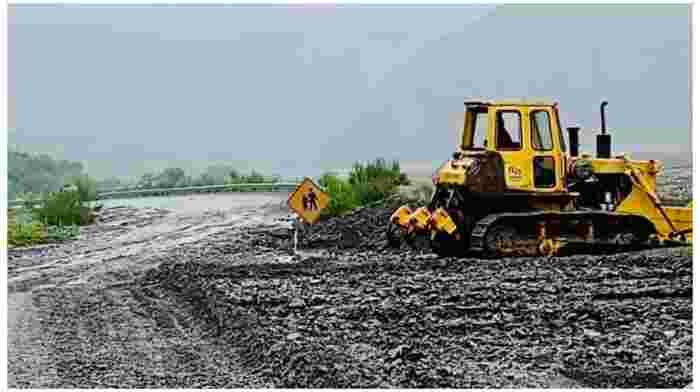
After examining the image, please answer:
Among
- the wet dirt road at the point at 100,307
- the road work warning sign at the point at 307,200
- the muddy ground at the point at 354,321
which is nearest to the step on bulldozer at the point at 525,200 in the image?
the muddy ground at the point at 354,321

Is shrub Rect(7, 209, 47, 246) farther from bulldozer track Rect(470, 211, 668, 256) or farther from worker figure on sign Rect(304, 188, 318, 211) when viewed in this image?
bulldozer track Rect(470, 211, 668, 256)

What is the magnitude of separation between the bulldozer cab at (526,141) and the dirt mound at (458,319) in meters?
1.73

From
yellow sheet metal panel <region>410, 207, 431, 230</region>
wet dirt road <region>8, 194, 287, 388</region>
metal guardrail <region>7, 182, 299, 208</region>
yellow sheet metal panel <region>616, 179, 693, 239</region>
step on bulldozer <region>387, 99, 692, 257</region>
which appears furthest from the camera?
metal guardrail <region>7, 182, 299, 208</region>

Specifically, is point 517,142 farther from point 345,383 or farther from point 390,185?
point 390,185

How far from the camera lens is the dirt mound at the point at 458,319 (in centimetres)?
990

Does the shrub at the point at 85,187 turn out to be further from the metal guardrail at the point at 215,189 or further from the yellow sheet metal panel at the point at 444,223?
the yellow sheet metal panel at the point at 444,223

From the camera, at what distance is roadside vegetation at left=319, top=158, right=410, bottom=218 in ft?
86.8

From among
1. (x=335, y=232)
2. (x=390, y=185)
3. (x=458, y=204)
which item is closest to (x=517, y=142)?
(x=458, y=204)

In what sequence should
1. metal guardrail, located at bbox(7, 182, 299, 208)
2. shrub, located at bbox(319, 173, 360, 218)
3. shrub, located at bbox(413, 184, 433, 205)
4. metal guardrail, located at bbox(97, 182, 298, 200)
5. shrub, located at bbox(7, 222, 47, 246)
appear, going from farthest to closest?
metal guardrail, located at bbox(97, 182, 298, 200) < metal guardrail, located at bbox(7, 182, 299, 208) < shrub, located at bbox(413, 184, 433, 205) < shrub, located at bbox(319, 173, 360, 218) < shrub, located at bbox(7, 222, 47, 246)

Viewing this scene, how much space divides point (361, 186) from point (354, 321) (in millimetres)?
16272

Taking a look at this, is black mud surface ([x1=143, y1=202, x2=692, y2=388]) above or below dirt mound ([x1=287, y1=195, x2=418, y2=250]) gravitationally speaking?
below

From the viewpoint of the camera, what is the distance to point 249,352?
1099 cm

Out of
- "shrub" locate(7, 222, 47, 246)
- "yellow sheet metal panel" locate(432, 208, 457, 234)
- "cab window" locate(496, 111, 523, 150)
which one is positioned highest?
"cab window" locate(496, 111, 523, 150)

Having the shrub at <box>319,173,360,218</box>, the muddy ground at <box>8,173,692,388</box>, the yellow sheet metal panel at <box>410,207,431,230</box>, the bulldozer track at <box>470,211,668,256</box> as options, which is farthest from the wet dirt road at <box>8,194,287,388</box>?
the bulldozer track at <box>470,211,668,256</box>
